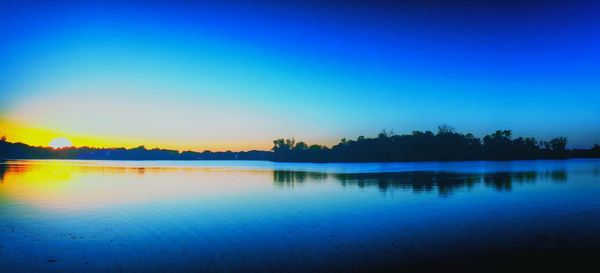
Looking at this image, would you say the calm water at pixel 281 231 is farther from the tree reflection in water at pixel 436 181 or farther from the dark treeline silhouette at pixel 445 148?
the dark treeline silhouette at pixel 445 148

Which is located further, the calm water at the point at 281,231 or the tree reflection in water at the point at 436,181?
the tree reflection in water at the point at 436,181

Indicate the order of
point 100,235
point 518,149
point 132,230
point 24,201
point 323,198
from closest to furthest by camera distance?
1. point 100,235
2. point 132,230
3. point 24,201
4. point 323,198
5. point 518,149

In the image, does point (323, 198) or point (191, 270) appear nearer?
point (191, 270)

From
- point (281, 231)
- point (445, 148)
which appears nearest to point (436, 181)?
point (281, 231)

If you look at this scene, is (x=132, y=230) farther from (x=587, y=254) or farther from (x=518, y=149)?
(x=518, y=149)

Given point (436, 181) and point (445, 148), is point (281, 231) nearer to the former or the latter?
point (436, 181)

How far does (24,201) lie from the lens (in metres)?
31.6

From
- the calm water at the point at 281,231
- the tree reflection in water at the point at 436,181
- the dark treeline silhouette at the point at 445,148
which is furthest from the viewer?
the dark treeline silhouette at the point at 445,148

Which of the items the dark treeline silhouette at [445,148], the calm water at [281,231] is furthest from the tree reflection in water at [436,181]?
the dark treeline silhouette at [445,148]

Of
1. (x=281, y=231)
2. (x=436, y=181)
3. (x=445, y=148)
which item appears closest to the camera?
(x=281, y=231)

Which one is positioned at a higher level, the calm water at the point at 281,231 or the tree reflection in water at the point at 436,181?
the tree reflection in water at the point at 436,181

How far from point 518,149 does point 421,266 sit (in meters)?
206

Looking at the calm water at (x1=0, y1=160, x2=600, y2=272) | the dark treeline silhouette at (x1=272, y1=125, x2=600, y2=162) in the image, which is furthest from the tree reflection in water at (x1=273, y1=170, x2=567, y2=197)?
the dark treeline silhouette at (x1=272, y1=125, x2=600, y2=162)

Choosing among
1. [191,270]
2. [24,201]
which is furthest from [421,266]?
[24,201]
